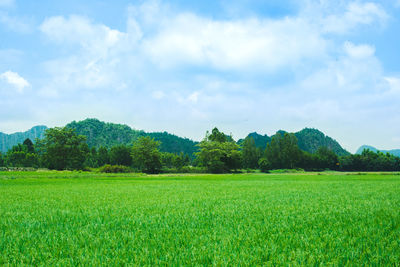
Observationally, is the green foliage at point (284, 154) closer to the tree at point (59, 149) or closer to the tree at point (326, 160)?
the tree at point (326, 160)

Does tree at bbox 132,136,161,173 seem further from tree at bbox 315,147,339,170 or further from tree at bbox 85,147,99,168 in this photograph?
tree at bbox 315,147,339,170

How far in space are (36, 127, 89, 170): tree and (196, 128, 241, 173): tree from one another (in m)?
31.8

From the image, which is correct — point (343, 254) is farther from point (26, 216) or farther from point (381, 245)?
point (26, 216)

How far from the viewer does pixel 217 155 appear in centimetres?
6319

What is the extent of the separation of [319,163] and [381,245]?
371ft

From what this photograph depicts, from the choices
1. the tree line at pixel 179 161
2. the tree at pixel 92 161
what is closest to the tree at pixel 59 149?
the tree line at pixel 179 161

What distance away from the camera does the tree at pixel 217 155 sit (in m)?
62.2

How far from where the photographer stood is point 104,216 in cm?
551

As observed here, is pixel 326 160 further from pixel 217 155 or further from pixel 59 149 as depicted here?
pixel 59 149

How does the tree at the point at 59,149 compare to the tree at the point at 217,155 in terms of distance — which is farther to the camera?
the tree at the point at 217,155

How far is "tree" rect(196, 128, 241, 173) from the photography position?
204ft

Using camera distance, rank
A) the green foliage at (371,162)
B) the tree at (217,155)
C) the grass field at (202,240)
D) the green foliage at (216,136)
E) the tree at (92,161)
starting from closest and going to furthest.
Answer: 1. the grass field at (202,240)
2. the tree at (217,155)
3. the green foliage at (216,136)
4. the green foliage at (371,162)
5. the tree at (92,161)

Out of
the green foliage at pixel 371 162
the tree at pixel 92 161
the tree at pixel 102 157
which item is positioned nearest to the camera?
the green foliage at pixel 371 162

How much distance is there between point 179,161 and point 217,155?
24.3m
